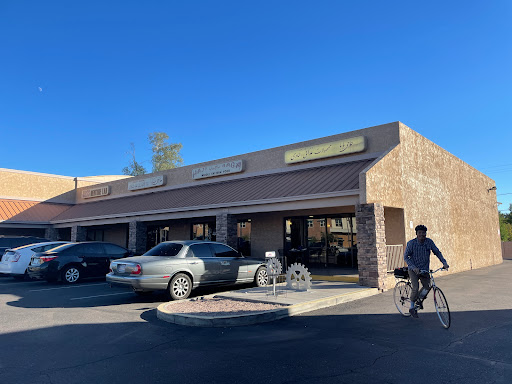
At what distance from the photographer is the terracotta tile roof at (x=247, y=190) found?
1341 centimetres

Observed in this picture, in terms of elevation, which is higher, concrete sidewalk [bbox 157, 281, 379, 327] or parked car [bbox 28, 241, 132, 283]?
parked car [bbox 28, 241, 132, 283]

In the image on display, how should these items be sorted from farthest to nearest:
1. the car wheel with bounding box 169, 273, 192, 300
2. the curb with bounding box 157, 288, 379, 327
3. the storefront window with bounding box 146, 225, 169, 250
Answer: the storefront window with bounding box 146, 225, 169, 250
the car wheel with bounding box 169, 273, 192, 300
the curb with bounding box 157, 288, 379, 327

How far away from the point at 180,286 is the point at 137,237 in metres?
10.9

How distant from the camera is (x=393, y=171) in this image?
13.2m

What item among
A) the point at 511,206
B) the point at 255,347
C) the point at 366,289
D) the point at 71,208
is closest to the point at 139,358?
the point at 255,347

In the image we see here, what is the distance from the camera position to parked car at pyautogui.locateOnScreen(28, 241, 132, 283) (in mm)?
12867

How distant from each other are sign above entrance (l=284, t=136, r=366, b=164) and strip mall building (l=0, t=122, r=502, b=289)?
0.15 ft

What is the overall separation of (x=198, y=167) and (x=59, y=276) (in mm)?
9992

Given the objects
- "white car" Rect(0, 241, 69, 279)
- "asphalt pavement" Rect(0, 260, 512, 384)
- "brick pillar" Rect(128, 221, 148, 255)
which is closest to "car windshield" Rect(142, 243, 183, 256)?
"asphalt pavement" Rect(0, 260, 512, 384)

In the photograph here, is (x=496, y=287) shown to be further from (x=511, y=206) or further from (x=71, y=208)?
(x=511, y=206)

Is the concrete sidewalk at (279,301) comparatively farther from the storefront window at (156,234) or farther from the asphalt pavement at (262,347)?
the storefront window at (156,234)

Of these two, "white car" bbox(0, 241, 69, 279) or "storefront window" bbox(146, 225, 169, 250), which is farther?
"storefront window" bbox(146, 225, 169, 250)

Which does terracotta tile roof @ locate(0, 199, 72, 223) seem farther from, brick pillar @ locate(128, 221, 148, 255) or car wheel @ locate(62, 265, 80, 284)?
car wheel @ locate(62, 265, 80, 284)

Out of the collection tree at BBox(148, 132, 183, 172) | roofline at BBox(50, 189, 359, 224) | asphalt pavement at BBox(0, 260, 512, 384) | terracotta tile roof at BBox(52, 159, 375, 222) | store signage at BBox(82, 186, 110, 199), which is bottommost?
asphalt pavement at BBox(0, 260, 512, 384)
